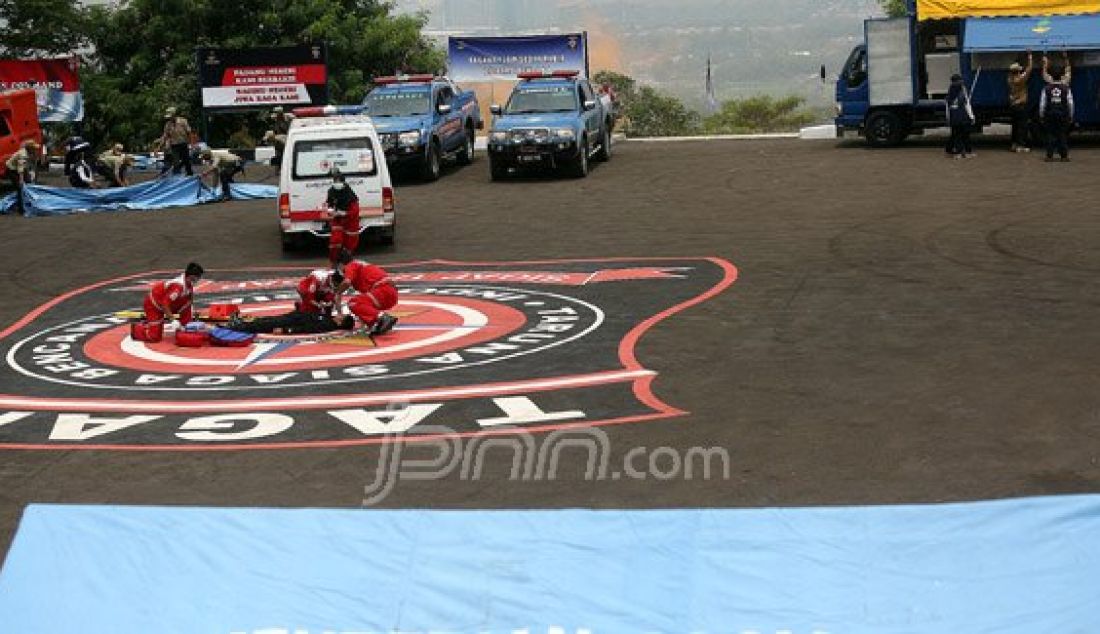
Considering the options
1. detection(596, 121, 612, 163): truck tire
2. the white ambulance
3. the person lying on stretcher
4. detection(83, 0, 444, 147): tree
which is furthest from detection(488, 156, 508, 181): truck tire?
detection(83, 0, 444, 147): tree

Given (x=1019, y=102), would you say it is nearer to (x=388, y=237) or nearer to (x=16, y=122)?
(x=388, y=237)

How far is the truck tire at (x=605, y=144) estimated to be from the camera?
33500 mm

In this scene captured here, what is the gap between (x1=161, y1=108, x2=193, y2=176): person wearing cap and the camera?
32.7m

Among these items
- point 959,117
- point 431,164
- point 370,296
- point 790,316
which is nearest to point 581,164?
point 431,164

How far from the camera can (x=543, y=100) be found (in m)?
31.1

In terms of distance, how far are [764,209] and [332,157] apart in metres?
7.62

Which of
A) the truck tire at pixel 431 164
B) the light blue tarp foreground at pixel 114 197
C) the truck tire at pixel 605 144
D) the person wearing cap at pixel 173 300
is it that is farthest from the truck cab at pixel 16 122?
the person wearing cap at pixel 173 300

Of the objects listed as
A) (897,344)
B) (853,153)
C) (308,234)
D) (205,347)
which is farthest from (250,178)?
(897,344)

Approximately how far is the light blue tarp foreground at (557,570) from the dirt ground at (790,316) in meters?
3.25

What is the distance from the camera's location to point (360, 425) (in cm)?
1234

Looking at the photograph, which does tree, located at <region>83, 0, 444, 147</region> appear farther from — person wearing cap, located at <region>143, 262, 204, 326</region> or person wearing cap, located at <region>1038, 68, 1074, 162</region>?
person wearing cap, located at <region>143, 262, 204, 326</region>

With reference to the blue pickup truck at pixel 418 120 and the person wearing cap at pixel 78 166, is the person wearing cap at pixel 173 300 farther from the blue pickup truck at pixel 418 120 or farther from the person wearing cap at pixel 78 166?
Result: the person wearing cap at pixel 78 166

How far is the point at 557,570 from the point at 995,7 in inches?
1092

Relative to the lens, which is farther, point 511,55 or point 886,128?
point 511,55
